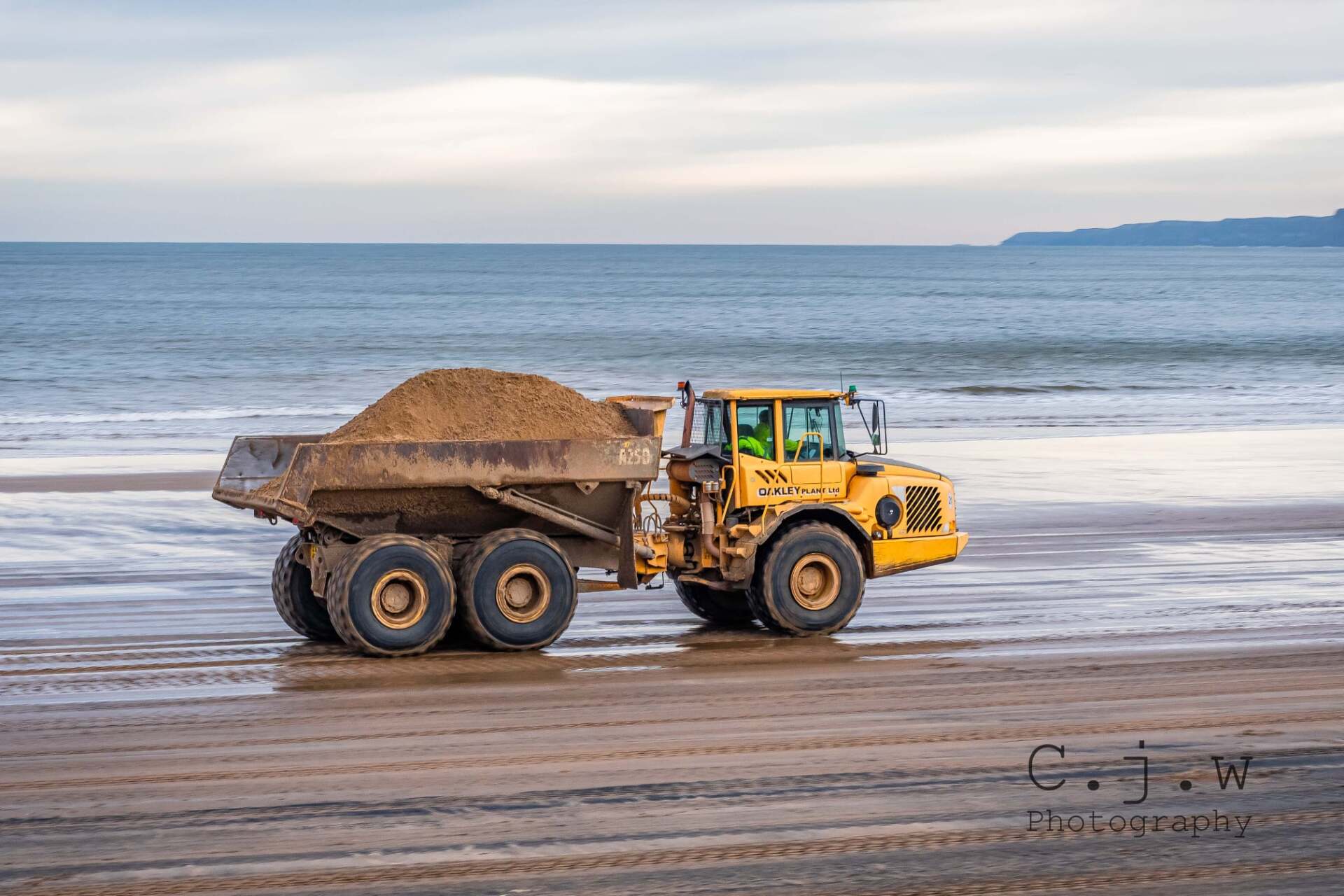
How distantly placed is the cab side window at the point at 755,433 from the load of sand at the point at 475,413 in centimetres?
109

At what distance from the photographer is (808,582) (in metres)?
13.3

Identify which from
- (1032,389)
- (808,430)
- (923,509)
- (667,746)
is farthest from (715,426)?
(1032,389)

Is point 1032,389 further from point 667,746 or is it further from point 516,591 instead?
point 667,746

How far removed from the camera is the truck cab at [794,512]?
43.3 feet

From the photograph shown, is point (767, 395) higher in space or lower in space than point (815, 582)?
higher

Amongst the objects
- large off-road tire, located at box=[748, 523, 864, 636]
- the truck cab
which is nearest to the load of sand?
the truck cab

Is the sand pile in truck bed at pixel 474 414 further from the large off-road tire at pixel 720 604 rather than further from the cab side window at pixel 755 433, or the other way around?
the large off-road tire at pixel 720 604

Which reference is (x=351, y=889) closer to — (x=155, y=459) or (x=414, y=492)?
(x=414, y=492)

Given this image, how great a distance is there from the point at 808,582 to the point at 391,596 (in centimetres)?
359

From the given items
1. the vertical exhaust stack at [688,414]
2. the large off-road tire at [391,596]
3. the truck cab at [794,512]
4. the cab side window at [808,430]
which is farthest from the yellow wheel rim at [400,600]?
the cab side window at [808,430]

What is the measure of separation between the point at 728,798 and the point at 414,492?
4.82 m

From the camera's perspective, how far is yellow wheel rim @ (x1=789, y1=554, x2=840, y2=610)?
13219mm

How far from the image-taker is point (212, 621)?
1405cm

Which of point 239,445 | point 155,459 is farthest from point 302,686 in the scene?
point 155,459
